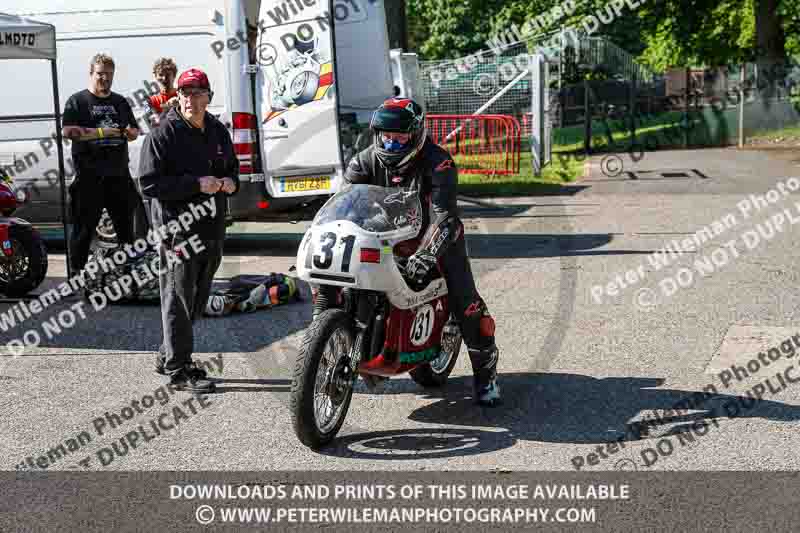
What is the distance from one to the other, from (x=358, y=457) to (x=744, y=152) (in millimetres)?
21673

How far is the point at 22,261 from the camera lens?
9531 millimetres

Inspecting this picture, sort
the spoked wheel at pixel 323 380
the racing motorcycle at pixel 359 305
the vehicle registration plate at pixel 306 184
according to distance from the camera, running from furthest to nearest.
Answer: the vehicle registration plate at pixel 306 184
the racing motorcycle at pixel 359 305
the spoked wheel at pixel 323 380

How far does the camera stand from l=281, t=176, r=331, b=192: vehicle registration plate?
438 inches

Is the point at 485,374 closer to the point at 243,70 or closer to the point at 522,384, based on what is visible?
the point at 522,384

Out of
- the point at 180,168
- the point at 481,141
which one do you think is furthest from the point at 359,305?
the point at 481,141

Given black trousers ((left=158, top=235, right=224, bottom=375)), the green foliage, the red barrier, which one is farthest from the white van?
A: the green foliage

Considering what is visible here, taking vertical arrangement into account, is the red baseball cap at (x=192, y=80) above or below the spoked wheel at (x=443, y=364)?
above

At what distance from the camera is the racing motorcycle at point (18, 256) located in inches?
373

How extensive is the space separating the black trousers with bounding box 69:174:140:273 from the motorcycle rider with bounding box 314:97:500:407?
4.18m

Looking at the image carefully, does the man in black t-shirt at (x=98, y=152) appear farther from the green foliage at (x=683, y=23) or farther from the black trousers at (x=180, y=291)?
the green foliage at (x=683, y=23)

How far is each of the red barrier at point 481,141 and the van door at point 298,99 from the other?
9297 mm

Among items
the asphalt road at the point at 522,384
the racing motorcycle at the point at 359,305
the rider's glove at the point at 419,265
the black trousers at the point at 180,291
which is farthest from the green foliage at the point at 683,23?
the rider's glove at the point at 419,265

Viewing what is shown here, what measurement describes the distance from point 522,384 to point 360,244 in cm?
175

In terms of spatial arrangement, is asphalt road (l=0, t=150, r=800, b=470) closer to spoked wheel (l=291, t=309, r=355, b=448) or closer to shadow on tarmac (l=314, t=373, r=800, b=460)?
shadow on tarmac (l=314, t=373, r=800, b=460)
